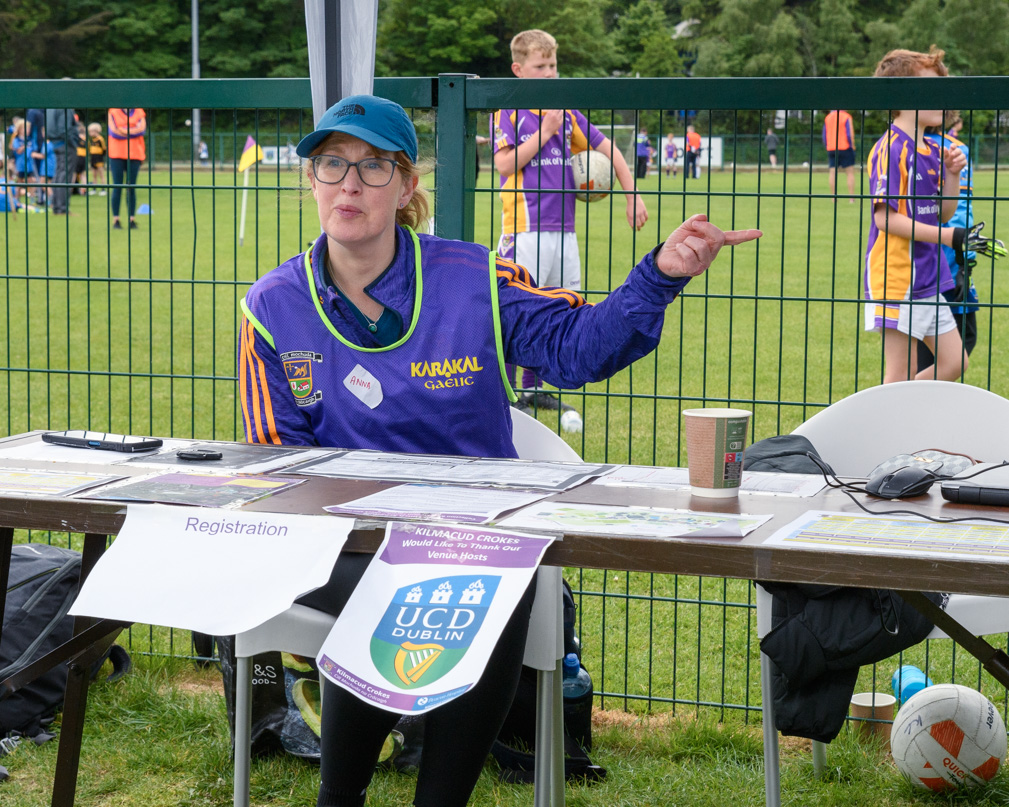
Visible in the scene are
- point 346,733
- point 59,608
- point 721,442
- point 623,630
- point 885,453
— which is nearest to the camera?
point 721,442

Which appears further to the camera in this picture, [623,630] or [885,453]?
[623,630]

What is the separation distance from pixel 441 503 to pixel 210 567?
37cm

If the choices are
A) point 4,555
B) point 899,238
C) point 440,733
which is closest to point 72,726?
point 4,555

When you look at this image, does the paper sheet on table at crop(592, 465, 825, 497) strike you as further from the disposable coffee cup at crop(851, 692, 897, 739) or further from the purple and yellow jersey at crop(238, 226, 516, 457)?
the disposable coffee cup at crop(851, 692, 897, 739)

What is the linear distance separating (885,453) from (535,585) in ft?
3.46

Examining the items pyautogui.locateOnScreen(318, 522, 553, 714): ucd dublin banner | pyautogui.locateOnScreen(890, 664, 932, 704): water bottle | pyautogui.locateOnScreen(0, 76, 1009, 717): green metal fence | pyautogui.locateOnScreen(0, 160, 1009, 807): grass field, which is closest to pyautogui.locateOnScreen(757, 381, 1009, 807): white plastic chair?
pyautogui.locateOnScreen(0, 76, 1009, 717): green metal fence

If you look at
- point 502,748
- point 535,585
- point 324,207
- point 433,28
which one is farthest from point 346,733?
point 433,28

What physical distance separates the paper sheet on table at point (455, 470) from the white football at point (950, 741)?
1059 mm

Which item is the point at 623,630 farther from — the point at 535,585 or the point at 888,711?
the point at 535,585

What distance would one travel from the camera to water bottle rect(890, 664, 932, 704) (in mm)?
3158

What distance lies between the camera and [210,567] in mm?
1836

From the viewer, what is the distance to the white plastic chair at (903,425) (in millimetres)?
2818

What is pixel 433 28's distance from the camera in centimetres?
5894

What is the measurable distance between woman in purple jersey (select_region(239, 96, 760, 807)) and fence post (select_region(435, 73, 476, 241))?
1.42ft
